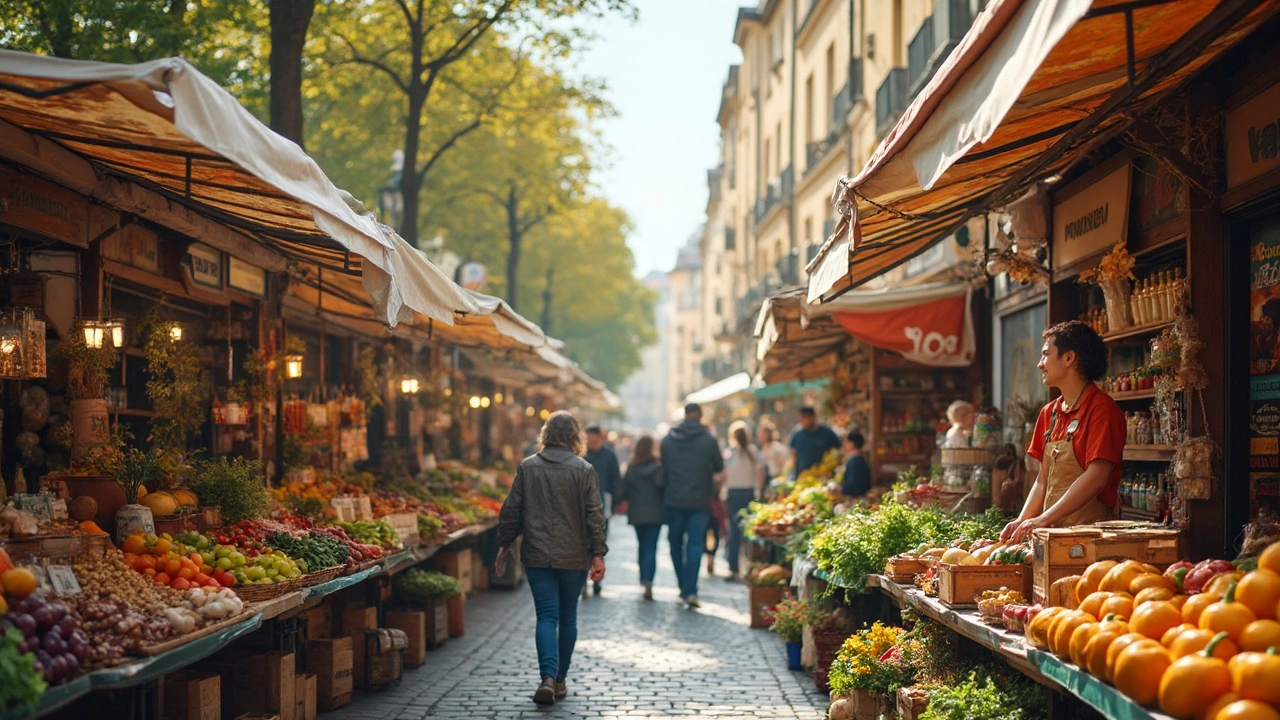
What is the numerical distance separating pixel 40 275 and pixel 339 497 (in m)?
4.11

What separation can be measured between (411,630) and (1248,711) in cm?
794

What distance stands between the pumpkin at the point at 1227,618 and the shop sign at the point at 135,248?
6.84 meters

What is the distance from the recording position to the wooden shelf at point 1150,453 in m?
7.08

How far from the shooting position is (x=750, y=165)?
4178 centimetres

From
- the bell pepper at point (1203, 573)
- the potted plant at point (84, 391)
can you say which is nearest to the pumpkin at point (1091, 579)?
the bell pepper at point (1203, 573)

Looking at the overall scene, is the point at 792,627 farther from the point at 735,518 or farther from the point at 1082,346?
the point at 735,518

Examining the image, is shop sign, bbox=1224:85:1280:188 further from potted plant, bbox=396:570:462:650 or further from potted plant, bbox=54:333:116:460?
potted plant, bbox=396:570:462:650

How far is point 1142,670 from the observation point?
4074mm

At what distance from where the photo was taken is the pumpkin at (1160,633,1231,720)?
3.86m

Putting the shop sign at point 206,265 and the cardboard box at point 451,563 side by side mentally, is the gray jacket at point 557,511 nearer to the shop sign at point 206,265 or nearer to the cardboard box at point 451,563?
the shop sign at point 206,265

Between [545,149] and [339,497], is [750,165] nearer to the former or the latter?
[545,149]

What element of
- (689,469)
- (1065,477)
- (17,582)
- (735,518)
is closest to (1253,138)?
(1065,477)

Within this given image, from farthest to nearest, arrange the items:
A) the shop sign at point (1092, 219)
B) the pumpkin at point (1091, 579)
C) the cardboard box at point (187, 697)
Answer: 1. the shop sign at point (1092, 219)
2. the cardboard box at point (187, 697)
3. the pumpkin at point (1091, 579)

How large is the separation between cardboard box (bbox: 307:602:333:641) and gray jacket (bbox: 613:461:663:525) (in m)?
5.48
